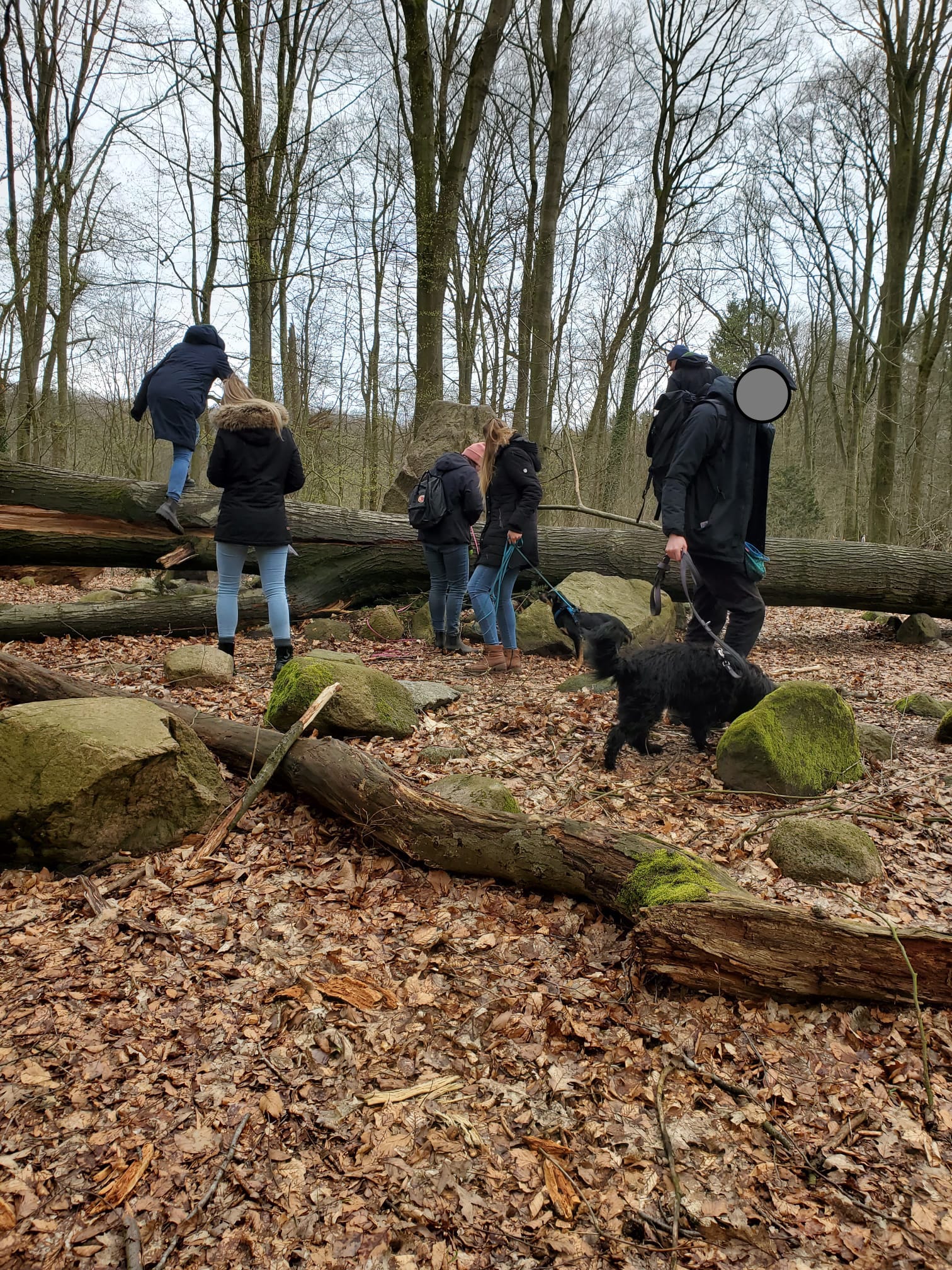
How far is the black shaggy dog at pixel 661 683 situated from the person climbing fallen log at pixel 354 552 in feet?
13.4

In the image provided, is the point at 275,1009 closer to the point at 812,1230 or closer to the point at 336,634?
the point at 812,1230

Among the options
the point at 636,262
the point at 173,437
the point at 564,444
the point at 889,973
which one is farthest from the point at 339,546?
the point at 636,262

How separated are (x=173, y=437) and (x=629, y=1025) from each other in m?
6.60

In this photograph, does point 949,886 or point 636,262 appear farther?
point 636,262

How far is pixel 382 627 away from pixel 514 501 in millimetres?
2310

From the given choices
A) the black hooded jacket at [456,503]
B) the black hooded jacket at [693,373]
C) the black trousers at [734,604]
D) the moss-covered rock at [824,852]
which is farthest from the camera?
the black hooded jacket at [456,503]

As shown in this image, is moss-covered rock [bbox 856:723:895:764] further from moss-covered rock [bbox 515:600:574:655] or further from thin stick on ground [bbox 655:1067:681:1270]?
moss-covered rock [bbox 515:600:574:655]

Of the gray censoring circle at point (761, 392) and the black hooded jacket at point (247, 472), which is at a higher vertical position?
the gray censoring circle at point (761, 392)

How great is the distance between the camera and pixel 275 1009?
2.51 meters

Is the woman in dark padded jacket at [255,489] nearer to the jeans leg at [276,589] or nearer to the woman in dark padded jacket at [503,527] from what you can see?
the jeans leg at [276,589]

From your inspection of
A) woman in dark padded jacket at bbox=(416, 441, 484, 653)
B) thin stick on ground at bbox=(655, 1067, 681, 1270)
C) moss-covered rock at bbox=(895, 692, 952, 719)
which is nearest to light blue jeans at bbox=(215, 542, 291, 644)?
woman in dark padded jacket at bbox=(416, 441, 484, 653)

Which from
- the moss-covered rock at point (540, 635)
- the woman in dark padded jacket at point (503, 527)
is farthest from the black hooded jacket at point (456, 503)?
the moss-covered rock at point (540, 635)

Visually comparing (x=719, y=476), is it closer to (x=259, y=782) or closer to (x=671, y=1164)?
(x=259, y=782)

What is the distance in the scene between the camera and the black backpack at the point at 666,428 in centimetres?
512
